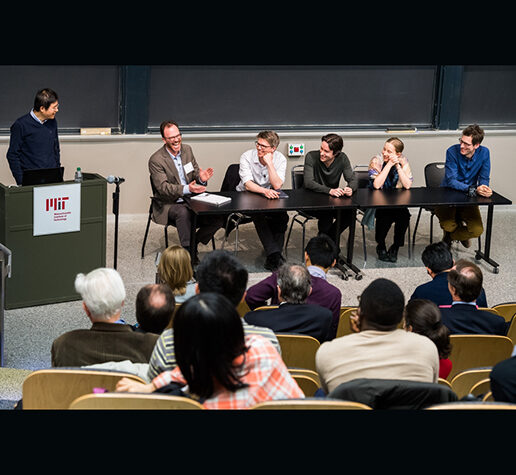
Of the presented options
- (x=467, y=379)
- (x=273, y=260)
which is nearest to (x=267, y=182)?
(x=273, y=260)

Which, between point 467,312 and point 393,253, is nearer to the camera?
point 467,312

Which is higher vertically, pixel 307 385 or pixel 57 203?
pixel 57 203

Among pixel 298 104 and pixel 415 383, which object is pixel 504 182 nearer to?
pixel 298 104

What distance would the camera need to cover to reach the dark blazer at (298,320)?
419 cm

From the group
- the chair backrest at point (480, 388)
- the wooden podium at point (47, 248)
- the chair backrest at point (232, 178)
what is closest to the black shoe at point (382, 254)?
the chair backrest at point (232, 178)

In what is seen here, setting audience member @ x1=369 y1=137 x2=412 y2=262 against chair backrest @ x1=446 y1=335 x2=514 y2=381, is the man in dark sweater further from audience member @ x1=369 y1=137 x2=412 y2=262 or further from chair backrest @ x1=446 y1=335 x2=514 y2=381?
chair backrest @ x1=446 y1=335 x2=514 y2=381

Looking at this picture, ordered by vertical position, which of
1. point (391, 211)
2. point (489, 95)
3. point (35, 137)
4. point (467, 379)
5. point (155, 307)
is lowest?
point (467, 379)

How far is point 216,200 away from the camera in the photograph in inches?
276

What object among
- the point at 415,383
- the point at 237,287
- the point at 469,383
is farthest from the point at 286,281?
the point at 415,383

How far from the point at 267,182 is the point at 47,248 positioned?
2208 mm

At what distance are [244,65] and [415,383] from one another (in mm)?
6193

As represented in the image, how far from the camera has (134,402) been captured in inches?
111

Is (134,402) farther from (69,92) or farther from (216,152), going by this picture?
(216,152)

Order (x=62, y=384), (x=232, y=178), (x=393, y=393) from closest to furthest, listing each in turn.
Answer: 1. (x=393, y=393)
2. (x=62, y=384)
3. (x=232, y=178)
